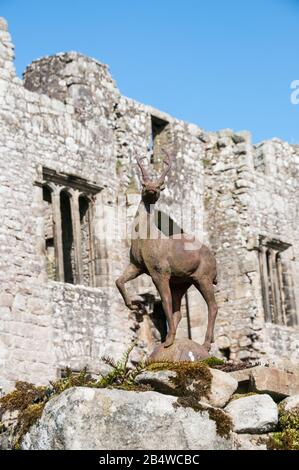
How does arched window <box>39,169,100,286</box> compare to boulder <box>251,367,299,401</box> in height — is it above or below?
above

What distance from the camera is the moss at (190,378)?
40.4ft

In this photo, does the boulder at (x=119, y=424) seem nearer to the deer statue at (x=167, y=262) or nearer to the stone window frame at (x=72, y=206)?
the deer statue at (x=167, y=262)

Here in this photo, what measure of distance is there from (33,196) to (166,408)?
26.8 feet

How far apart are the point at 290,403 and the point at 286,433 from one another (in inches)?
20.2

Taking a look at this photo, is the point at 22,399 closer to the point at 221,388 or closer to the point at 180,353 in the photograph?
the point at 180,353

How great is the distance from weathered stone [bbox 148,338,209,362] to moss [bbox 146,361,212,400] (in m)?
0.52

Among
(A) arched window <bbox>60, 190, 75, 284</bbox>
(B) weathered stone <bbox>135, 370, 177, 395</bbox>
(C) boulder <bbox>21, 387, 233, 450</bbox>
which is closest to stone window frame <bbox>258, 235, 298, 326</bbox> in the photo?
(A) arched window <bbox>60, 190, 75, 284</bbox>

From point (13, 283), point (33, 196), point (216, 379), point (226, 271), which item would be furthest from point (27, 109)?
point (216, 379)

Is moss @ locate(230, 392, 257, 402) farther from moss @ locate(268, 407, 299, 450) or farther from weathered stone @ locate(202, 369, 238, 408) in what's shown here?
moss @ locate(268, 407, 299, 450)

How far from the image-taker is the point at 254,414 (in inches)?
482

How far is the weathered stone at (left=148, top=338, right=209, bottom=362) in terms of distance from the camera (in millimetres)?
13305

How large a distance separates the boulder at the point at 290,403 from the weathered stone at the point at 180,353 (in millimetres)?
1156

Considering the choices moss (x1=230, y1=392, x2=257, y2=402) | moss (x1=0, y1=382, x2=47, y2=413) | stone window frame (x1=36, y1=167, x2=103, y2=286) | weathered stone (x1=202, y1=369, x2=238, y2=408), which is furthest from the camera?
stone window frame (x1=36, y1=167, x2=103, y2=286)

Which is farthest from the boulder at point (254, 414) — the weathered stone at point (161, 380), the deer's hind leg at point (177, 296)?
the deer's hind leg at point (177, 296)
